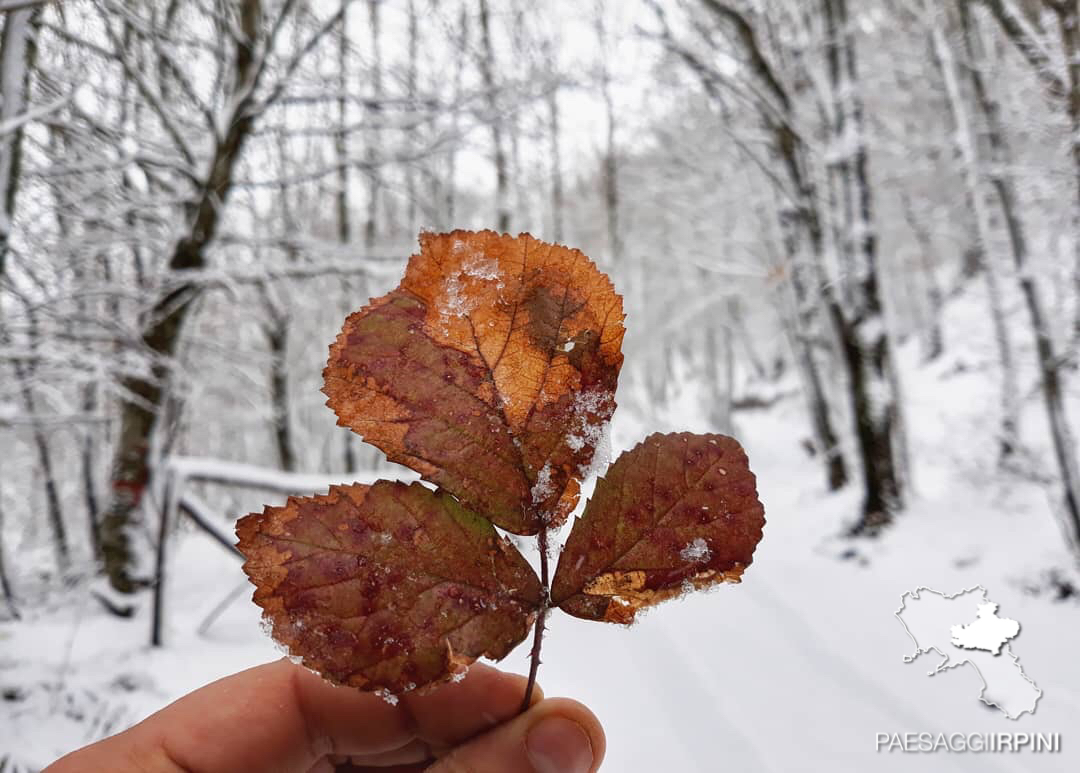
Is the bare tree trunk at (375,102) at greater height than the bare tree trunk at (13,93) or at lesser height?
greater

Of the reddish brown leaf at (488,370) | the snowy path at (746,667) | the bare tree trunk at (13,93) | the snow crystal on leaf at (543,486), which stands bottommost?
the snowy path at (746,667)

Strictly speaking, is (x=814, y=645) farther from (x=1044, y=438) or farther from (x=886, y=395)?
(x=1044, y=438)

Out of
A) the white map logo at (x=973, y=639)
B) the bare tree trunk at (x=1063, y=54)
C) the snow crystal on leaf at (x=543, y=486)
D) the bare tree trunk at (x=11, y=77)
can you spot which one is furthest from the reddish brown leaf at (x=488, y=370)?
the bare tree trunk at (x=1063, y=54)

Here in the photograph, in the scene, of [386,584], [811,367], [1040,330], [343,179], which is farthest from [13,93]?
[811,367]

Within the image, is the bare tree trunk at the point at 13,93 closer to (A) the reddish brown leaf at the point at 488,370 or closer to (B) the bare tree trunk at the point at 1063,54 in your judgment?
(A) the reddish brown leaf at the point at 488,370

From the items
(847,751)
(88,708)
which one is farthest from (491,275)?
(88,708)

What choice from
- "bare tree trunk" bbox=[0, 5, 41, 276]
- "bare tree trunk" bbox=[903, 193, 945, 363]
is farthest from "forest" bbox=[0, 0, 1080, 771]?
"bare tree trunk" bbox=[903, 193, 945, 363]

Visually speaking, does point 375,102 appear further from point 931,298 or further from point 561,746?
point 931,298
